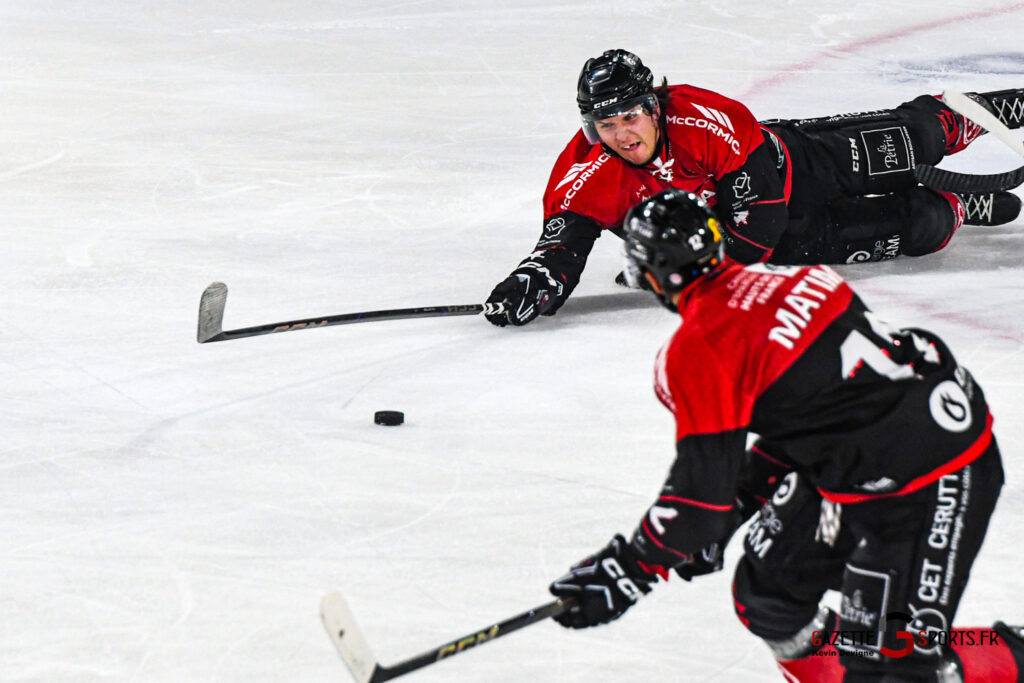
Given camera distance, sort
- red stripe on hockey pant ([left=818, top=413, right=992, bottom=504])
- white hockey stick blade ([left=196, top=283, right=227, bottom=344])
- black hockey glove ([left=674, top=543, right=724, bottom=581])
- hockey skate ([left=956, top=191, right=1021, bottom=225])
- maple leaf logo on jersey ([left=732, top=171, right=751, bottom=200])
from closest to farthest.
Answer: red stripe on hockey pant ([left=818, top=413, right=992, bottom=504])
black hockey glove ([left=674, top=543, right=724, bottom=581])
white hockey stick blade ([left=196, top=283, right=227, bottom=344])
maple leaf logo on jersey ([left=732, top=171, right=751, bottom=200])
hockey skate ([left=956, top=191, right=1021, bottom=225])

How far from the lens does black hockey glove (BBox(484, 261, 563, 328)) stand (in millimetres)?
4570

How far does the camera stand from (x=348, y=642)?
2367 mm

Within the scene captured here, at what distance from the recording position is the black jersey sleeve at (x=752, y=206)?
4629 mm

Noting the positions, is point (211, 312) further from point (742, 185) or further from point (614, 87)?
point (742, 185)

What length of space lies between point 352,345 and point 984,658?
8.34 feet

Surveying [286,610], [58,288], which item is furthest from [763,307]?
[58,288]

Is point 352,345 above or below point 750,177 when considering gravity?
below

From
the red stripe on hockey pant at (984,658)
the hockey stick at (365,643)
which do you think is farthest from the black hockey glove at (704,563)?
the red stripe on hockey pant at (984,658)

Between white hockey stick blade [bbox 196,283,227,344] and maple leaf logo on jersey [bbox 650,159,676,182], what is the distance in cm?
151

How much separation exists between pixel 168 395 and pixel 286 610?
1367mm

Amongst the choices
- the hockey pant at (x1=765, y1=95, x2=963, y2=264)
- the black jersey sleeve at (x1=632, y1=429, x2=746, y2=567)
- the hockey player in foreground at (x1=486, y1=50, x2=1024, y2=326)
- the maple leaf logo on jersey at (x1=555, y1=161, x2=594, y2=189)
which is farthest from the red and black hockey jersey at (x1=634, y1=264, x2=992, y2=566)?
the hockey pant at (x1=765, y1=95, x2=963, y2=264)

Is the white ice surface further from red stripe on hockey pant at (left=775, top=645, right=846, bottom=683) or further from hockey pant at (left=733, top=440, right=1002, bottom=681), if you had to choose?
hockey pant at (left=733, top=440, right=1002, bottom=681)

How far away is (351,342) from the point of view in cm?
454

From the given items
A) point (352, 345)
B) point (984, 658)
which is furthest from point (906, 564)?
point (352, 345)
